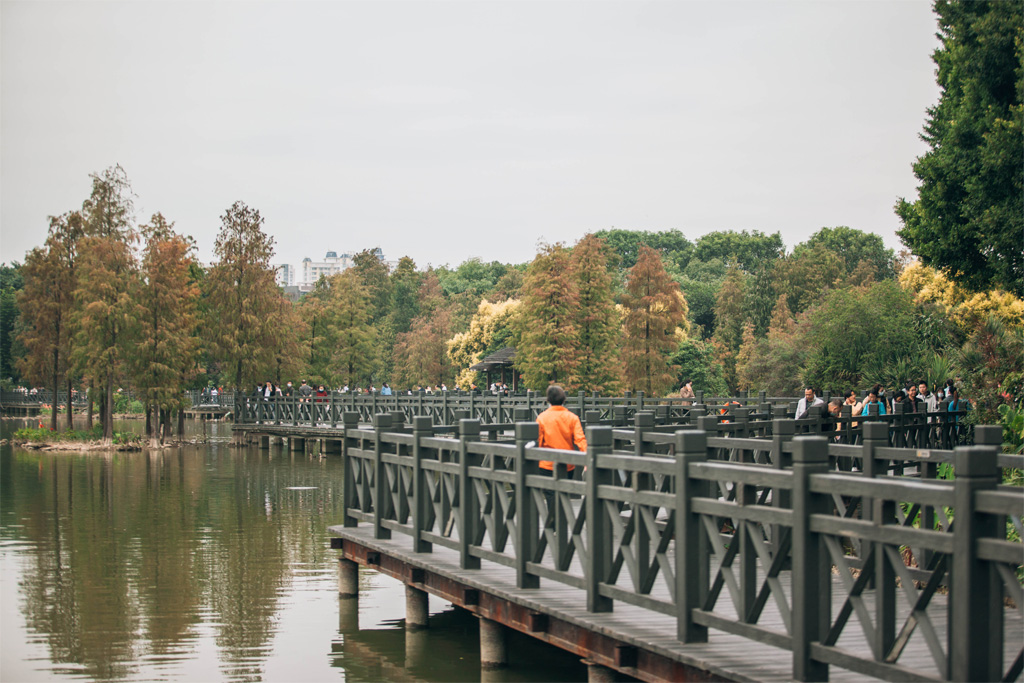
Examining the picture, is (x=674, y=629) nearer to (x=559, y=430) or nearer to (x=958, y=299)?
(x=559, y=430)

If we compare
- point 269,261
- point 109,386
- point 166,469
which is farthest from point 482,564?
point 269,261

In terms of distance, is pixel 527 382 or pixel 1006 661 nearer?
pixel 1006 661

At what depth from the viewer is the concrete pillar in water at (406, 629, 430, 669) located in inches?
400

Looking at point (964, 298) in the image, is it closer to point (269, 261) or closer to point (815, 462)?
point (269, 261)

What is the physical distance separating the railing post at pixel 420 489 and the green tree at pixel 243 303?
110 feet

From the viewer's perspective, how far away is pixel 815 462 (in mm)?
5254

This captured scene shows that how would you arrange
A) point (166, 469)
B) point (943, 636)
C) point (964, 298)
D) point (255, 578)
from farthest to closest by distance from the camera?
point (964, 298) < point (166, 469) < point (255, 578) < point (943, 636)

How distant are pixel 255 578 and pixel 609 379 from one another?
32912mm

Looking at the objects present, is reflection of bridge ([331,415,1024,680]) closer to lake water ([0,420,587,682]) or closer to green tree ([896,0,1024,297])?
lake water ([0,420,587,682])

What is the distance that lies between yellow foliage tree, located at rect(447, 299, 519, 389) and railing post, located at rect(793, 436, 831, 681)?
54646mm

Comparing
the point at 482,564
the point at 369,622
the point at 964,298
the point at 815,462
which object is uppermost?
the point at 964,298

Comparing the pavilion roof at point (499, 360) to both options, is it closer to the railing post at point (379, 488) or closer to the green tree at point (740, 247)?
the railing post at point (379, 488)

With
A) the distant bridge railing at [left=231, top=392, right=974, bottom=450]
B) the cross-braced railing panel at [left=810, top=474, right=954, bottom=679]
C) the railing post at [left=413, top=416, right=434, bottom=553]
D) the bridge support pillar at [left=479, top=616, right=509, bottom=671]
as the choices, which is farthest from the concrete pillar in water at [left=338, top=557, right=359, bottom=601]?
the cross-braced railing panel at [left=810, top=474, right=954, bottom=679]

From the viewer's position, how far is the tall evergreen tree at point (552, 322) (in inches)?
1768
